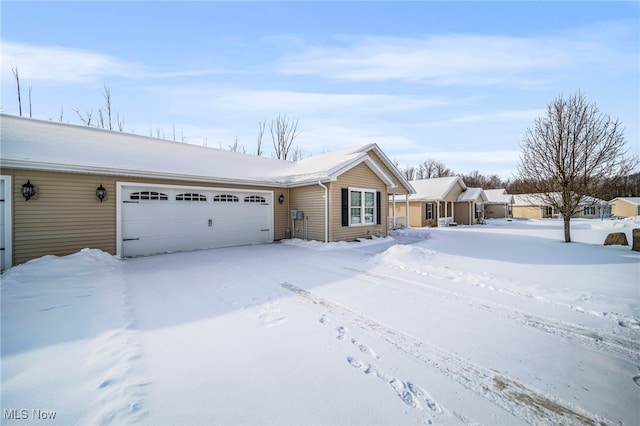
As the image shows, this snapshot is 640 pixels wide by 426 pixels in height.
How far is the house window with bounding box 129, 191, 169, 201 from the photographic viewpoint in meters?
8.76

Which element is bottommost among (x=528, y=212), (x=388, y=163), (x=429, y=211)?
(x=528, y=212)

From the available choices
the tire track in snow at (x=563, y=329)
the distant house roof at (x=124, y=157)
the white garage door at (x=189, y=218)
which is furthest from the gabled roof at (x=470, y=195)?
the tire track in snow at (x=563, y=329)

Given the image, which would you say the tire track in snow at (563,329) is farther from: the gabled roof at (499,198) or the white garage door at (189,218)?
the gabled roof at (499,198)

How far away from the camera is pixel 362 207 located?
40.8 ft

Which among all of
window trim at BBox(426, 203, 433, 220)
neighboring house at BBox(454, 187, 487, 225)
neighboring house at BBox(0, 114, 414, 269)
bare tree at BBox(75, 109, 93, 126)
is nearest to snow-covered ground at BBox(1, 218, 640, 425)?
neighboring house at BBox(0, 114, 414, 269)

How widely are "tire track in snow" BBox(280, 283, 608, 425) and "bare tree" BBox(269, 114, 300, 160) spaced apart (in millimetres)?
28610

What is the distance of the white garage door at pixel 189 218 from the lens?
28.7 feet

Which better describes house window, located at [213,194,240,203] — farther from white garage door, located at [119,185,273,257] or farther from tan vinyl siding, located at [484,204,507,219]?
tan vinyl siding, located at [484,204,507,219]

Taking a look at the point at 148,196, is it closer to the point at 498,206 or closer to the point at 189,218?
the point at 189,218

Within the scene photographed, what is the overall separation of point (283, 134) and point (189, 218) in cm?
2257

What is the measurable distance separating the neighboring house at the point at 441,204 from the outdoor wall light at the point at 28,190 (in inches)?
737

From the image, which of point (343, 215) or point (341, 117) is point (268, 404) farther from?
point (341, 117)

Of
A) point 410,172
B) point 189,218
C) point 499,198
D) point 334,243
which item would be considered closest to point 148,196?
point 189,218

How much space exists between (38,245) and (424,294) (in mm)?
9659
